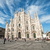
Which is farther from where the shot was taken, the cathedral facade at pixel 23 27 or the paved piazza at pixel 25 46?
the cathedral facade at pixel 23 27

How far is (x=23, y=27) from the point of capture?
123ft

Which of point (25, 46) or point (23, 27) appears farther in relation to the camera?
point (23, 27)

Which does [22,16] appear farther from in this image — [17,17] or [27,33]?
[27,33]

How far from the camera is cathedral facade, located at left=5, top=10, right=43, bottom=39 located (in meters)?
35.6

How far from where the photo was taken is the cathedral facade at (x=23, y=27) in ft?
117

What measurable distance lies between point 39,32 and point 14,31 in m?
15.6

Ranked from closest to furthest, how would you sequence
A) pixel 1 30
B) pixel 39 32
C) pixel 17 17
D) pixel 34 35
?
pixel 39 32, pixel 34 35, pixel 17 17, pixel 1 30

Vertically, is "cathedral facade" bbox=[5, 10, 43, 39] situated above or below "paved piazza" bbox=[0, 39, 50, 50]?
above

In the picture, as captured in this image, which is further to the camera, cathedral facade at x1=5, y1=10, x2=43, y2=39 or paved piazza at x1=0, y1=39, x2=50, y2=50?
cathedral facade at x1=5, y1=10, x2=43, y2=39

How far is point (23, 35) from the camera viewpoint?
36875 mm

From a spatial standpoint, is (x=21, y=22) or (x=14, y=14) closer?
(x=21, y=22)

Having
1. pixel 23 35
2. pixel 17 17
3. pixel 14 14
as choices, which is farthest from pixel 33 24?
pixel 14 14

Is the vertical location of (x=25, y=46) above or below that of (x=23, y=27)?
below

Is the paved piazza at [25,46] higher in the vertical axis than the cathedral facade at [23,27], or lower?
lower
